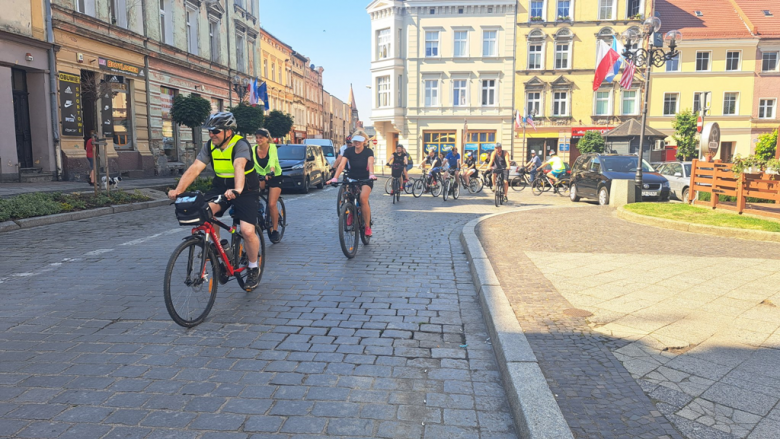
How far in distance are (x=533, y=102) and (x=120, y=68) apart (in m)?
28.8

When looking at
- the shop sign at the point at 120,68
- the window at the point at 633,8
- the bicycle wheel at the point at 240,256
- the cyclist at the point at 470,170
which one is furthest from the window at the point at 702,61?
the bicycle wheel at the point at 240,256

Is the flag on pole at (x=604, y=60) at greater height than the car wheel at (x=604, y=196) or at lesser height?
greater

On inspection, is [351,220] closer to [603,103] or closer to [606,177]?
[606,177]

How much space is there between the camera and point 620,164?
17422mm

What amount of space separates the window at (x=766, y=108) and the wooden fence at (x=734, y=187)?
1328 inches

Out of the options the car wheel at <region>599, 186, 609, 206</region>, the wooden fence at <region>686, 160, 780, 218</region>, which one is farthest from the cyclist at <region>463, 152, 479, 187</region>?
the wooden fence at <region>686, 160, 780, 218</region>

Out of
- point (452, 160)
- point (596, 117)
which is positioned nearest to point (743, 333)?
point (452, 160)

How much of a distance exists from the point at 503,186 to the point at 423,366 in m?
12.4

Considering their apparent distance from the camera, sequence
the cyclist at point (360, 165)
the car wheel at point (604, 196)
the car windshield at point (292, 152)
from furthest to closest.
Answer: the car windshield at point (292, 152) < the car wheel at point (604, 196) < the cyclist at point (360, 165)

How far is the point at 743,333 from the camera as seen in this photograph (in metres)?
4.18

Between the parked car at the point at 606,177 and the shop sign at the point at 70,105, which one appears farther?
the shop sign at the point at 70,105

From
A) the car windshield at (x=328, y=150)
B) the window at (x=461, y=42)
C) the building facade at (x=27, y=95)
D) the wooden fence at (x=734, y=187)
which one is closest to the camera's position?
the wooden fence at (x=734, y=187)

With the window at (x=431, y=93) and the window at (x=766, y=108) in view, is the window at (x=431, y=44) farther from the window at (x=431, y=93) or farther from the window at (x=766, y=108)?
the window at (x=766, y=108)

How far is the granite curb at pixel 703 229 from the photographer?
9.03m
